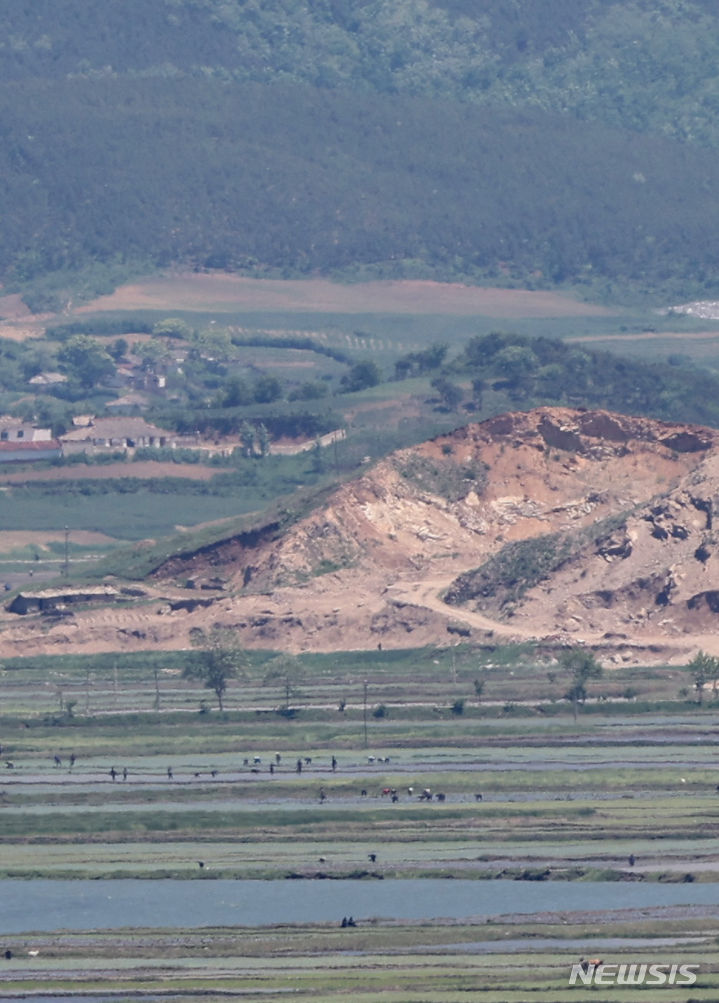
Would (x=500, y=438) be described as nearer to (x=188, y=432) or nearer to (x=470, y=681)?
(x=470, y=681)

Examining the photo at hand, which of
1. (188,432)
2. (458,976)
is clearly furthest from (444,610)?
(188,432)

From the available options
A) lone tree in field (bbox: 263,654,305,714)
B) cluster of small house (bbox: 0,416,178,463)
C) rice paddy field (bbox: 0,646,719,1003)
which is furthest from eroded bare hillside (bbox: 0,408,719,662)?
cluster of small house (bbox: 0,416,178,463)

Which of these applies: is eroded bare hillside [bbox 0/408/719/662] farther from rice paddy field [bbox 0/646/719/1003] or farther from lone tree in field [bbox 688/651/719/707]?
lone tree in field [bbox 688/651/719/707]

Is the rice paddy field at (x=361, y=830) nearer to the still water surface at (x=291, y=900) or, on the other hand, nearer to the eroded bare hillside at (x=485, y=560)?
the still water surface at (x=291, y=900)

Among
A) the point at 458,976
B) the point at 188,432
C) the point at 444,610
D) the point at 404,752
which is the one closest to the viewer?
the point at 458,976

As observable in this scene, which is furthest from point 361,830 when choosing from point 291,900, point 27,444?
point 27,444

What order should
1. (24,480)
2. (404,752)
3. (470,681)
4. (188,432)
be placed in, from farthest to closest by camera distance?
(188,432)
(24,480)
(470,681)
(404,752)
